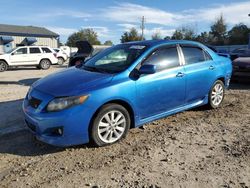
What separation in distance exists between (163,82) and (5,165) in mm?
2874

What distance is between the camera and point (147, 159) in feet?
14.2

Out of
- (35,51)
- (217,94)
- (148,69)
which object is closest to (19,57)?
(35,51)

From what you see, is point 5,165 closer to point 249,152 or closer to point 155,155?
point 155,155

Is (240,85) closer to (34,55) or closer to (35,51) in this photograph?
(34,55)

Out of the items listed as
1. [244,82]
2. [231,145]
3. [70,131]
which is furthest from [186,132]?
[244,82]

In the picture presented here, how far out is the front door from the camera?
5.14 meters

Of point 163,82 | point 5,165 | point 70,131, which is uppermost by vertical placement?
point 163,82

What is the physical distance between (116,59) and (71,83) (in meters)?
1.34

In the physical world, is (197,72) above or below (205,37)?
below

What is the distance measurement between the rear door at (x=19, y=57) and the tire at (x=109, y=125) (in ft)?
55.4

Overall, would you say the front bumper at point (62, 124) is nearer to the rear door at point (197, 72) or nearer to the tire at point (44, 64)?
the rear door at point (197, 72)

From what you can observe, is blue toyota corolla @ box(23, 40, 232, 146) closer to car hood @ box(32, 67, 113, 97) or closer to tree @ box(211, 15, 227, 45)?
car hood @ box(32, 67, 113, 97)

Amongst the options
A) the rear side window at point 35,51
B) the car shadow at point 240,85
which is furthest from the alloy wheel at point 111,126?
the rear side window at point 35,51

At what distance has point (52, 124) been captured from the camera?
14.2ft
